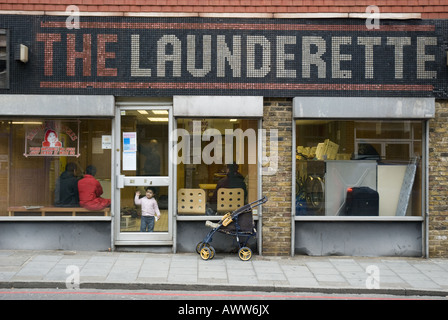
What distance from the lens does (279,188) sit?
982 cm

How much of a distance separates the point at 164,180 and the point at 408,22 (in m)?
6.09

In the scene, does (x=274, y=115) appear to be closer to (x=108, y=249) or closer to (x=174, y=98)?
(x=174, y=98)

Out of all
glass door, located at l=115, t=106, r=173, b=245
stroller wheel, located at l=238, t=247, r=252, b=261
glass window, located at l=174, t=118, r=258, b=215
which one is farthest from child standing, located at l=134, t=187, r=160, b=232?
stroller wheel, located at l=238, t=247, r=252, b=261

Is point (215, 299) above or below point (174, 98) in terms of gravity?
below

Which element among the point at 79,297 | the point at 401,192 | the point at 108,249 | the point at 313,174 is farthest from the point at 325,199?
the point at 79,297

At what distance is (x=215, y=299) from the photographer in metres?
7.11

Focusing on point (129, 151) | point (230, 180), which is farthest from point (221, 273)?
point (129, 151)

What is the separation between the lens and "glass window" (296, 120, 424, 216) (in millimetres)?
9969

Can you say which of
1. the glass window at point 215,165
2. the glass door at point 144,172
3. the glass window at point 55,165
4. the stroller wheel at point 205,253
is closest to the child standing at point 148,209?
the glass door at point 144,172

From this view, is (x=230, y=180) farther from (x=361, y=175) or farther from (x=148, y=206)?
(x=361, y=175)

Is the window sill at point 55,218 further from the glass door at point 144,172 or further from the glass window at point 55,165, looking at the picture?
the glass door at point 144,172

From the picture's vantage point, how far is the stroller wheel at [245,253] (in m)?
9.17

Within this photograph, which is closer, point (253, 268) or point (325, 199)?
point (253, 268)

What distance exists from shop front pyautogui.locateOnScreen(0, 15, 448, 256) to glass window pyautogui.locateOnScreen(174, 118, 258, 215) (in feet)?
0.10
